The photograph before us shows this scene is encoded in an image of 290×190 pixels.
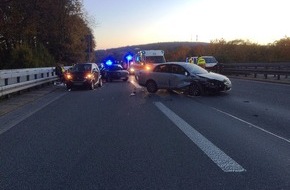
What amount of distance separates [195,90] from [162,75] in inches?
93.6

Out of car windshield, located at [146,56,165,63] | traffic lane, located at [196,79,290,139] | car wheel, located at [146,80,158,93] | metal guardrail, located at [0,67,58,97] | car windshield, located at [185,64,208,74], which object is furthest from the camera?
car windshield, located at [146,56,165,63]

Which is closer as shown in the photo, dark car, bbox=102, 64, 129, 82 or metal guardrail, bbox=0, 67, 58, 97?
metal guardrail, bbox=0, 67, 58, 97

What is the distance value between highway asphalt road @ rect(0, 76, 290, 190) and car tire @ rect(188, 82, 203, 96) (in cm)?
518

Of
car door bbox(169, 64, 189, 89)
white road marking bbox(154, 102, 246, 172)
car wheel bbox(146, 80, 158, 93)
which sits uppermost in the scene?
car door bbox(169, 64, 189, 89)

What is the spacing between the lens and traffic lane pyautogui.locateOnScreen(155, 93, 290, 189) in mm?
6098

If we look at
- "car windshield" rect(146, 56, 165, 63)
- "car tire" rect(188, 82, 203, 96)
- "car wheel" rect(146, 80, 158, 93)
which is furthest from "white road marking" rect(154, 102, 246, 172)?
"car windshield" rect(146, 56, 165, 63)

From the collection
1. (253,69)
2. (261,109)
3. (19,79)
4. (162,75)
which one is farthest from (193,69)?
(253,69)

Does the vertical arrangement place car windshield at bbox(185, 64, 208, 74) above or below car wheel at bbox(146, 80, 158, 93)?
above

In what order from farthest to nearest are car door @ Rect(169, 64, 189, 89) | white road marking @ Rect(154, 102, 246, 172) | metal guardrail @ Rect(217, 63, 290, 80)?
metal guardrail @ Rect(217, 63, 290, 80), car door @ Rect(169, 64, 189, 89), white road marking @ Rect(154, 102, 246, 172)

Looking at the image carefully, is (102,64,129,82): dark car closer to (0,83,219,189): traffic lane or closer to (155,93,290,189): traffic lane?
(155,93,290,189): traffic lane

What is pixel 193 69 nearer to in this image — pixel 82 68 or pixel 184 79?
pixel 184 79

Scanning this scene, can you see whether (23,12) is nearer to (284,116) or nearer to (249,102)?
(249,102)

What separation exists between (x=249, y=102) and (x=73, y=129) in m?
8.24

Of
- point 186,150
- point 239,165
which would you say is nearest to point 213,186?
point 239,165
